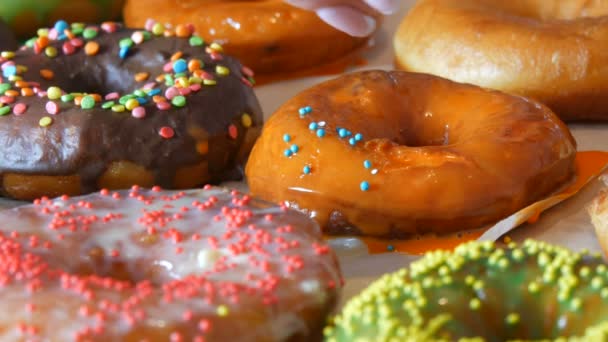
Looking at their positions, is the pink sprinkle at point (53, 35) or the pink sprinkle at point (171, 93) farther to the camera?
the pink sprinkle at point (53, 35)

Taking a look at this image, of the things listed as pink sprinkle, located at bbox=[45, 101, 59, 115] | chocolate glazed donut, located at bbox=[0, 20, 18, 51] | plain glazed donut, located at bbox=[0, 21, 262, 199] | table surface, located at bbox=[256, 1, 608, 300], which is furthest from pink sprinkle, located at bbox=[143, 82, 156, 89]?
chocolate glazed donut, located at bbox=[0, 20, 18, 51]

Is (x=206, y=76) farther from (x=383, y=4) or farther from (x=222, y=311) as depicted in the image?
(x=222, y=311)

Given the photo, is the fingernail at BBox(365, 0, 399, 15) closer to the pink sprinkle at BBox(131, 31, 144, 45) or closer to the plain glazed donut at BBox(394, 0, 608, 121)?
the plain glazed donut at BBox(394, 0, 608, 121)

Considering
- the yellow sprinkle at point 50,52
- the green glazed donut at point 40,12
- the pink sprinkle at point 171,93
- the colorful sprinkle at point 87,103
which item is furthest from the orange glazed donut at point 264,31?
the colorful sprinkle at point 87,103

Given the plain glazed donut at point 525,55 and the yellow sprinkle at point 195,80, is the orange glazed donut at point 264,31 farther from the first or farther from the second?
the yellow sprinkle at point 195,80

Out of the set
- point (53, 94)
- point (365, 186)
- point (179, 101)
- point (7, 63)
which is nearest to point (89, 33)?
point (7, 63)

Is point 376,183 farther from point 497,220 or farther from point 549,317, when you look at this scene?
point 549,317

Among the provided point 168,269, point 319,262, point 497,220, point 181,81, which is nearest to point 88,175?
point 181,81
